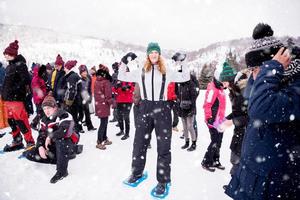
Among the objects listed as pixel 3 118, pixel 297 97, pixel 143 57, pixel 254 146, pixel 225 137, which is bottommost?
pixel 225 137

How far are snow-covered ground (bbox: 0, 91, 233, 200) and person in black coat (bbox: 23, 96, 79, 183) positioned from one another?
8.0 inches

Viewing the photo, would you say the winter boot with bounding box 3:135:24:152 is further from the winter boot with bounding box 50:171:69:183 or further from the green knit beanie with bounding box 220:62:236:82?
the green knit beanie with bounding box 220:62:236:82

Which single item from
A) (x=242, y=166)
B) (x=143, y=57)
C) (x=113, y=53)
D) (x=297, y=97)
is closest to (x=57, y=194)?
(x=143, y=57)

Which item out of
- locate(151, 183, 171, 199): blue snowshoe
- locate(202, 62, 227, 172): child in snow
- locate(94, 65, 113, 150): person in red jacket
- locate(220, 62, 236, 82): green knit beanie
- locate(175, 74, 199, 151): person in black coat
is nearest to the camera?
locate(151, 183, 171, 199): blue snowshoe

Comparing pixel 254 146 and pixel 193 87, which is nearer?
pixel 254 146

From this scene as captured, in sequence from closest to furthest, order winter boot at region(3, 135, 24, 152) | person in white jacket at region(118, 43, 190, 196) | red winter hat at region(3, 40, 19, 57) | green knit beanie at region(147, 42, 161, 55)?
person in white jacket at region(118, 43, 190, 196) → green knit beanie at region(147, 42, 161, 55) → red winter hat at region(3, 40, 19, 57) → winter boot at region(3, 135, 24, 152)

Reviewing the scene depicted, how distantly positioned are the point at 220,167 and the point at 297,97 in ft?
13.0

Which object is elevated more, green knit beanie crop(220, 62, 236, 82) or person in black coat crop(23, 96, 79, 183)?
green knit beanie crop(220, 62, 236, 82)

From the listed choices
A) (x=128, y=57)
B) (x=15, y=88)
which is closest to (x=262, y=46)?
(x=128, y=57)

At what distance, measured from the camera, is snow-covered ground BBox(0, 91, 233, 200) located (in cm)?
404

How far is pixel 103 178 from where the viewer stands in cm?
468

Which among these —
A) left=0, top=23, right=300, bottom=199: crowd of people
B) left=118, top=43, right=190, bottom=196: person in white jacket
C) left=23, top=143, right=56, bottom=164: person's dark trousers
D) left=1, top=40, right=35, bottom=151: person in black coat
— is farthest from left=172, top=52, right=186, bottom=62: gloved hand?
left=1, top=40, right=35, bottom=151: person in black coat

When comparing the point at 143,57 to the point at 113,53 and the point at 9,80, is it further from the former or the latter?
the point at 113,53

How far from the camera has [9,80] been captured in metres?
6.04
